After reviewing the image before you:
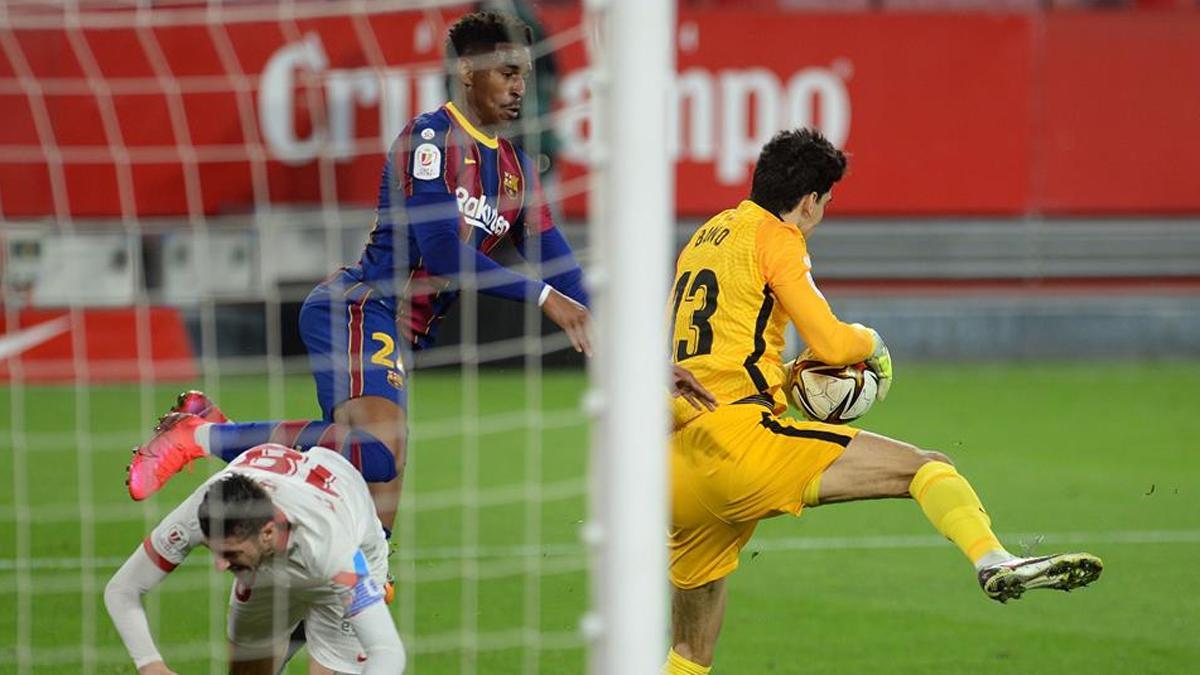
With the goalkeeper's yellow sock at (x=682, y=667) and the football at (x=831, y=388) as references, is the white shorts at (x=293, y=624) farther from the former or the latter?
the football at (x=831, y=388)

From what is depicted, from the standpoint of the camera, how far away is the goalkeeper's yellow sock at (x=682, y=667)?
617 centimetres

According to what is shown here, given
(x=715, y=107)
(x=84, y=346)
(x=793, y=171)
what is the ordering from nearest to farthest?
(x=793, y=171) < (x=84, y=346) < (x=715, y=107)

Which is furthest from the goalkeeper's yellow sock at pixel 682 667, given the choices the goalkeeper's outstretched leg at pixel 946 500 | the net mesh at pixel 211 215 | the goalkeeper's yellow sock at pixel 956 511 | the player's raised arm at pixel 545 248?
the net mesh at pixel 211 215

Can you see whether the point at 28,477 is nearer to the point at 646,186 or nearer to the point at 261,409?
the point at 261,409

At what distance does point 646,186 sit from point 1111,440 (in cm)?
897

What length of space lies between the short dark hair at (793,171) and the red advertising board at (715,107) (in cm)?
928

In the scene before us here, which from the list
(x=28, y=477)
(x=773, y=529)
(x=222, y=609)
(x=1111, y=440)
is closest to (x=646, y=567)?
(x=222, y=609)

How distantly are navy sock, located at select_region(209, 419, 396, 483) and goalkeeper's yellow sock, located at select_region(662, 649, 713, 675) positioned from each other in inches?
44.5

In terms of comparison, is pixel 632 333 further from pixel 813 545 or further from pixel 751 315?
pixel 813 545

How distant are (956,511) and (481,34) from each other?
7.35 feet

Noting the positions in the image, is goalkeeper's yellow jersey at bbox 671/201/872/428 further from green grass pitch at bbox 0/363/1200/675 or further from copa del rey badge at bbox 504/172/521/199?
green grass pitch at bbox 0/363/1200/675

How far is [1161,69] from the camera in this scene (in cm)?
1648

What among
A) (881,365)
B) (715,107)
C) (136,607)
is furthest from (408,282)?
(715,107)

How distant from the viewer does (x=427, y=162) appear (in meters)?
6.16
